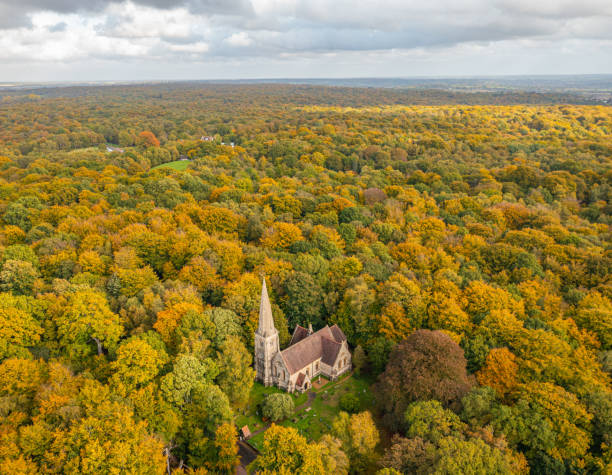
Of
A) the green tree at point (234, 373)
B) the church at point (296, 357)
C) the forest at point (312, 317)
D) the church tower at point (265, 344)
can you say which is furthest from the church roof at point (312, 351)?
the green tree at point (234, 373)

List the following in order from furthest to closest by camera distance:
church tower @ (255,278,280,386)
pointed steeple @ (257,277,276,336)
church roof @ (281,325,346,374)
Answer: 1. church roof @ (281,325,346,374)
2. church tower @ (255,278,280,386)
3. pointed steeple @ (257,277,276,336)

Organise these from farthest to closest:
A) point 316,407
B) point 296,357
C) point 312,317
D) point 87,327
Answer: point 312,317
point 296,357
point 316,407
point 87,327

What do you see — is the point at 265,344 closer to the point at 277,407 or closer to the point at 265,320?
the point at 265,320

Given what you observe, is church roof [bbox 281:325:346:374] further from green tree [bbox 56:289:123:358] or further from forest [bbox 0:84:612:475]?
green tree [bbox 56:289:123:358]

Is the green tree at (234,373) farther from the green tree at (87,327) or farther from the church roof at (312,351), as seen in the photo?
the green tree at (87,327)

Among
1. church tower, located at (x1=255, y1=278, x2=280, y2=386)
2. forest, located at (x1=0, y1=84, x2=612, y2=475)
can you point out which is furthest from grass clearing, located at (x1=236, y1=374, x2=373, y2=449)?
church tower, located at (x1=255, y1=278, x2=280, y2=386)

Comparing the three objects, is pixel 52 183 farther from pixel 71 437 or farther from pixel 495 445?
pixel 495 445

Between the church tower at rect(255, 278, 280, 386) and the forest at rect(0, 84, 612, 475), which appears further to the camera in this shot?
the church tower at rect(255, 278, 280, 386)

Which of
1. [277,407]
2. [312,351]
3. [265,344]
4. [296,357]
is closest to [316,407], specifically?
[277,407]
